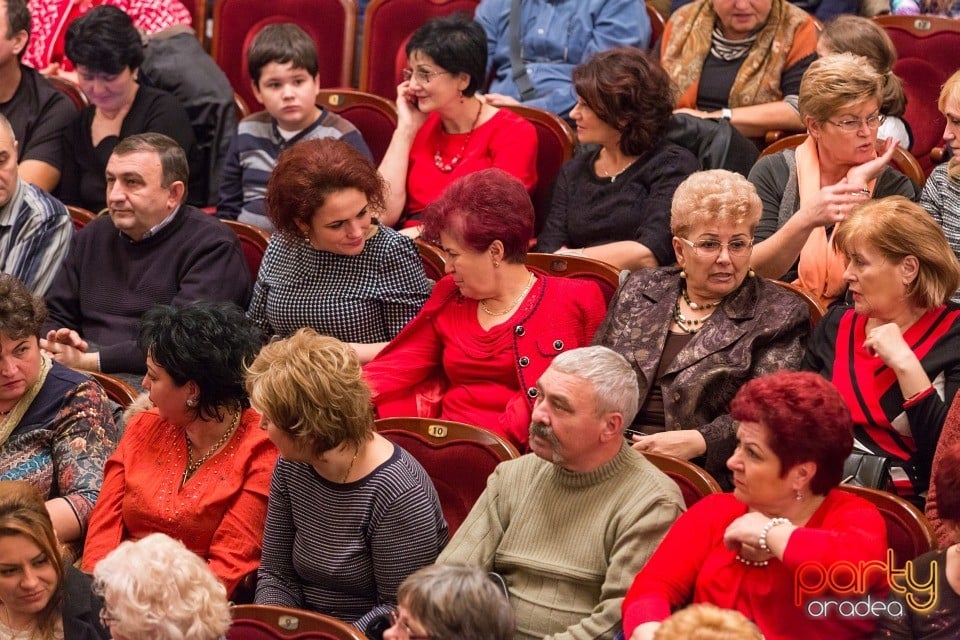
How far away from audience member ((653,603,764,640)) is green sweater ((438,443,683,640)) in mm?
477

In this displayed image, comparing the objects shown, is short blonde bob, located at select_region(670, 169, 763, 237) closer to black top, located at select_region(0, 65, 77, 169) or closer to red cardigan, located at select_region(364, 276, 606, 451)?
red cardigan, located at select_region(364, 276, 606, 451)

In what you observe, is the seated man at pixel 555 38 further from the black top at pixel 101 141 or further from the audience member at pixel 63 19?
the audience member at pixel 63 19

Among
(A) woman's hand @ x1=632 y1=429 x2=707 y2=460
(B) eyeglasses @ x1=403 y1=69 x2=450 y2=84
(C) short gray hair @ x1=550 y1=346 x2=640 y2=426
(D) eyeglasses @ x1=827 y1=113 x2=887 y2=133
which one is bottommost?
(A) woman's hand @ x1=632 y1=429 x2=707 y2=460

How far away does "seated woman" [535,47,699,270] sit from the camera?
11.9 ft

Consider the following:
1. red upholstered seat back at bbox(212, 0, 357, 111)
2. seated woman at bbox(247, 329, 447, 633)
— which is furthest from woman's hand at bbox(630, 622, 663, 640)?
red upholstered seat back at bbox(212, 0, 357, 111)

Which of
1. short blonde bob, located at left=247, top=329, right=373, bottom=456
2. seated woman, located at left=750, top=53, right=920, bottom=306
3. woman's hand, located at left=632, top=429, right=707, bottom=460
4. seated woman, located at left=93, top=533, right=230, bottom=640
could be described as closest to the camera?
seated woman, located at left=93, top=533, right=230, bottom=640

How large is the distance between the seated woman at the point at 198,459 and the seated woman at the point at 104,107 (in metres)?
1.70

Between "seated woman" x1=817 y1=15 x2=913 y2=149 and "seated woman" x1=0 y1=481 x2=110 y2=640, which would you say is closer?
"seated woman" x1=0 y1=481 x2=110 y2=640

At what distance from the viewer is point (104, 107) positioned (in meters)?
4.51

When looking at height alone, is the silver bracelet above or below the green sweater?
above

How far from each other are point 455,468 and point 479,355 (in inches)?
16.7

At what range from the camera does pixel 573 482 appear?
8.34 ft

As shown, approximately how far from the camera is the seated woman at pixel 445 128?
162 inches

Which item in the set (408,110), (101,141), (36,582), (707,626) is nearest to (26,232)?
(101,141)
